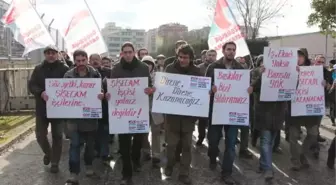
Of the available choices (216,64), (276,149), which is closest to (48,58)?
(216,64)

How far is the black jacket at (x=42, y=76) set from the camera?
5.89 m

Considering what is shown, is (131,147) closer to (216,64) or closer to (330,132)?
(216,64)

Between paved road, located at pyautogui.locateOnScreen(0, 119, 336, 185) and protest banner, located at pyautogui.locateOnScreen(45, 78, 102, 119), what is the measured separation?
3.26ft

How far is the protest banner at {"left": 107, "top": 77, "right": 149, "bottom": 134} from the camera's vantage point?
18.0 feet

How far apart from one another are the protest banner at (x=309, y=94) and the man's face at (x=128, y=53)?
2676 mm

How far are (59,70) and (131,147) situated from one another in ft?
5.28

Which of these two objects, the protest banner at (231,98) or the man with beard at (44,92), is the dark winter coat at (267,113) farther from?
the man with beard at (44,92)

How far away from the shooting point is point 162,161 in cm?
686

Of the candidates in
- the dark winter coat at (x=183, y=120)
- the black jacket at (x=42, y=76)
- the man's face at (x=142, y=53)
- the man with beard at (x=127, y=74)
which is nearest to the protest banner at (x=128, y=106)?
the man with beard at (x=127, y=74)

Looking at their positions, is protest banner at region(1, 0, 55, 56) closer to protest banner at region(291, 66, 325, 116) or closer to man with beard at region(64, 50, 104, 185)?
man with beard at region(64, 50, 104, 185)

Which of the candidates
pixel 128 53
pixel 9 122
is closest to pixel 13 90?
pixel 9 122

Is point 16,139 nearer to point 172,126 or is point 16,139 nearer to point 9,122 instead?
point 9,122

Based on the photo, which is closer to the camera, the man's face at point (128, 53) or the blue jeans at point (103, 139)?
the man's face at point (128, 53)

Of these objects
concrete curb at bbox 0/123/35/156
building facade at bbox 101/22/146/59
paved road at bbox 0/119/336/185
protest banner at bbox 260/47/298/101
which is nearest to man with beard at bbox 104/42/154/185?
paved road at bbox 0/119/336/185
